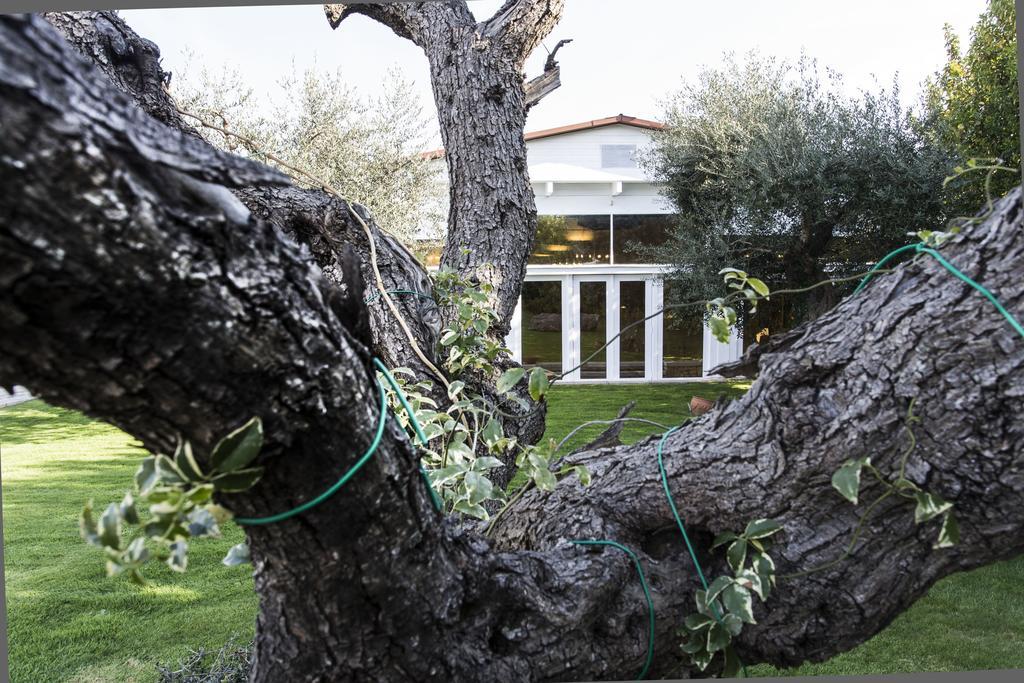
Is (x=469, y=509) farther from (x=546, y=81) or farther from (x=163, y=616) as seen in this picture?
(x=163, y=616)

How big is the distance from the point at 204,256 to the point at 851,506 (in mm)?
865

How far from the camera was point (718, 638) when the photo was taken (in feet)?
3.20

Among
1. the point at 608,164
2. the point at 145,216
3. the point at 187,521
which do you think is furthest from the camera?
the point at 608,164

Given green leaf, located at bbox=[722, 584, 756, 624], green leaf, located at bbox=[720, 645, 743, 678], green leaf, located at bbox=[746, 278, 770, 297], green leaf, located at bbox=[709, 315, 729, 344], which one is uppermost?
green leaf, located at bbox=[746, 278, 770, 297]

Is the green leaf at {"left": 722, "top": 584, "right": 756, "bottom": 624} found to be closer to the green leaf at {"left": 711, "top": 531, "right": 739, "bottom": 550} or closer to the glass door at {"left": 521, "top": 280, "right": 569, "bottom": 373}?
the green leaf at {"left": 711, "top": 531, "right": 739, "bottom": 550}

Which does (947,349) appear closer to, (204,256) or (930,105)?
(204,256)

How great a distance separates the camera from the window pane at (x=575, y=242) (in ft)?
26.5

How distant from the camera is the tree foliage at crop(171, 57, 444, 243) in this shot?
24.0 feet

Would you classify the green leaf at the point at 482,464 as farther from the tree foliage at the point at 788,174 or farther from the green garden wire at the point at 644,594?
the tree foliage at the point at 788,174

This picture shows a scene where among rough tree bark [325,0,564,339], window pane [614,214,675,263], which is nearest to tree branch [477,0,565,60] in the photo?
rough tree bark [325,0,564,339]

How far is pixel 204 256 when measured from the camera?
53cm

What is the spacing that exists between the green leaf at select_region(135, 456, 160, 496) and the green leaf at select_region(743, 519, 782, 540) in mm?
751

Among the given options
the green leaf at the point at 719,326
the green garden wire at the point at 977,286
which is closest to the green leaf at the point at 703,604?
the green leaf at the point at 719,326

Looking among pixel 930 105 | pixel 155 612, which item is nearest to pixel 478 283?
pixel 155 612
